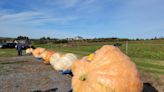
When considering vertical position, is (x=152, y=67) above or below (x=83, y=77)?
below

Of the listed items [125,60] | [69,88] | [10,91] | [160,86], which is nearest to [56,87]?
[69,88]

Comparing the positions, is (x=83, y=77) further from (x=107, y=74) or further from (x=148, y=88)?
(x=148, y=88)

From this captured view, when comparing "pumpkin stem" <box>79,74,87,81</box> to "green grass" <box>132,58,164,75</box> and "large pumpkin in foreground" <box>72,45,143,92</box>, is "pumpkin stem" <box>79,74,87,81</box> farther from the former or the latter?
"green grass" <box>132,58,164,75</box>

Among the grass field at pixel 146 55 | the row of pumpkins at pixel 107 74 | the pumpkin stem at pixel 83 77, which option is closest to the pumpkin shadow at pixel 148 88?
the row of pumpkins at pixel 107 74

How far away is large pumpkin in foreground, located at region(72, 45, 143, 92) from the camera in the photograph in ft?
17.2

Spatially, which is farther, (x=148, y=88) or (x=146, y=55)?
(x=146, y=55)

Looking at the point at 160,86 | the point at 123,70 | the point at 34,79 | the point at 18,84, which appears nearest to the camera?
the point at 123,70

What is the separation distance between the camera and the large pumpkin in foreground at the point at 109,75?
525cm

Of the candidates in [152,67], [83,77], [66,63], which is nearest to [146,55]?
[152,67]

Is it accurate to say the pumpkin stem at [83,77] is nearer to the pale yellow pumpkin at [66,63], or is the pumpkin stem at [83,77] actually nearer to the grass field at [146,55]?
the pale yellow pumpkin at [66,63]

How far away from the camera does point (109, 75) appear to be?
5.35 meters

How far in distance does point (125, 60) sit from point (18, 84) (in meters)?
5.07

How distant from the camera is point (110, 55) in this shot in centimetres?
573

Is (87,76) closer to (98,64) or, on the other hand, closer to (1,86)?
(98,64)
